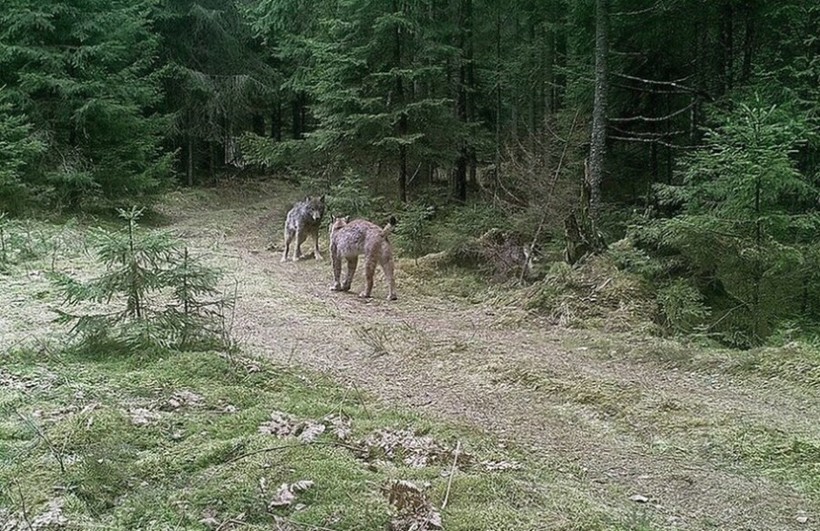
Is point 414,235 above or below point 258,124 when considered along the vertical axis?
below

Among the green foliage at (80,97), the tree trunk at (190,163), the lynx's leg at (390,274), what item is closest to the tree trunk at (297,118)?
the tree trunk at (190,163)

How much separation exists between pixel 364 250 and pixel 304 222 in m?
3.34

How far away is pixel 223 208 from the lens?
22.0 metres

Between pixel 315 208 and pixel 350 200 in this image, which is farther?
pixel 350 200

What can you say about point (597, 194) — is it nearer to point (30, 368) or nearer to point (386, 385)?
point (386, 385)

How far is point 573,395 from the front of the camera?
5.73 m

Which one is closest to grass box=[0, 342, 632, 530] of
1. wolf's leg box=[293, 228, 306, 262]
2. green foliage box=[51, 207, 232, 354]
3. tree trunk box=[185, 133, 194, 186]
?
green foliage box=[51, 207, 232, 354]

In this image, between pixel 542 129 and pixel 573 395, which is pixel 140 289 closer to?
pixel 573 395

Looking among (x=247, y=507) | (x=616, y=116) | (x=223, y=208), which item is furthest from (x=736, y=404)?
(x=223, y=208)

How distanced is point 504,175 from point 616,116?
8.30ft

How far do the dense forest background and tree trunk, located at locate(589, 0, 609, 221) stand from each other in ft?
0.08

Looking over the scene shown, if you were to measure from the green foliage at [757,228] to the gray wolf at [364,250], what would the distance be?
3722 mm

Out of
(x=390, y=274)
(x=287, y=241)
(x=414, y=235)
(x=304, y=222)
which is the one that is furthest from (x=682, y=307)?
(x=287, y=241)

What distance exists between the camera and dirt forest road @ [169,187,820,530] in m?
4.10
